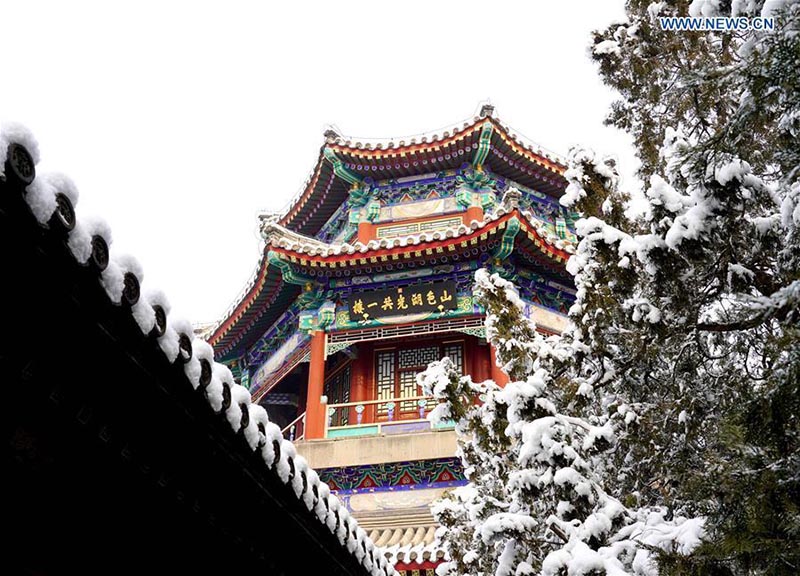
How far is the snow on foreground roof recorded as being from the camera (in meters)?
1.94

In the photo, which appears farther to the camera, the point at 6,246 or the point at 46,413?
the point at 46,413

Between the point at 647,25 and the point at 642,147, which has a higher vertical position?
the point at 647,25

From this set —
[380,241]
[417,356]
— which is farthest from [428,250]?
[417,356]

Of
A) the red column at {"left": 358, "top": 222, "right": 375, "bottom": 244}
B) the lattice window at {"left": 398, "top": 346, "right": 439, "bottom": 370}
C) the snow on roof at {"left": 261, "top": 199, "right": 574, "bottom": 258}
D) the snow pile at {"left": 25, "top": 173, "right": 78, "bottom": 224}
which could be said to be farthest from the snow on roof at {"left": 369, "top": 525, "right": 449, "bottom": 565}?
the snow pile at {"left": 25, "top": 173, "right": 78, "bottom": 224}

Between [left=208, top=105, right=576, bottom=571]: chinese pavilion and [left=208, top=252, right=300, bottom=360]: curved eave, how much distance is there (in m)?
0.03

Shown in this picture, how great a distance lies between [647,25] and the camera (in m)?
4.42

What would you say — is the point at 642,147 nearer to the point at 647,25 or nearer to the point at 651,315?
the point at 647,25

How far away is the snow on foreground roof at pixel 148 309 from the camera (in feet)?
6.37

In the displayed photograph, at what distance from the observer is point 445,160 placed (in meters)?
13.5

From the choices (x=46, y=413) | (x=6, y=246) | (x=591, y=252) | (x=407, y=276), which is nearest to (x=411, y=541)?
(x=407, y=276)

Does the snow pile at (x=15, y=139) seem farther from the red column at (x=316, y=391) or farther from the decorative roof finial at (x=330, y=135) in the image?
the decorative roof finial at (x=330, y=135)

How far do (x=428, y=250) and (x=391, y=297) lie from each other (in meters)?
1.02

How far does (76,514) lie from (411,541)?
24.1 feet

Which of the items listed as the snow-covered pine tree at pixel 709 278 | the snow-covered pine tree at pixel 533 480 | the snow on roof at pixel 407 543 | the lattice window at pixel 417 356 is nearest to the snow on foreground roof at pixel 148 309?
the snow-covered pine tree at pixel 533 480
